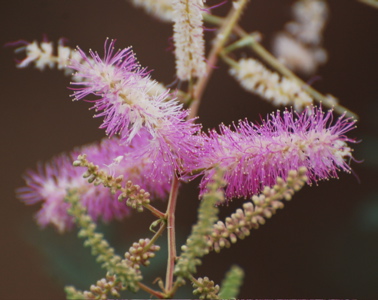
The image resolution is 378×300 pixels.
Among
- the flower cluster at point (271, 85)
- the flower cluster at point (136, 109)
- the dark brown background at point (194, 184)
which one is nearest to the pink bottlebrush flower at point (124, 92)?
the flower cluster at point (136, 109)

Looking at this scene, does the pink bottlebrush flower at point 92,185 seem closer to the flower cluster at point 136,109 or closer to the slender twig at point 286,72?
the flower cluster at point 136,109

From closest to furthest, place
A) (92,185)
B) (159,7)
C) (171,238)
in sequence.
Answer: (171,238), (92,185), (159,7)

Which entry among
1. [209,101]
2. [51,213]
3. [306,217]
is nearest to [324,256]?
[306,217]

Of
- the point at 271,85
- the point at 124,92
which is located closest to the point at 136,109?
the point at 124,92

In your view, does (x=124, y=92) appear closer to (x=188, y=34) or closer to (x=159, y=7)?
(x=188, y=34)

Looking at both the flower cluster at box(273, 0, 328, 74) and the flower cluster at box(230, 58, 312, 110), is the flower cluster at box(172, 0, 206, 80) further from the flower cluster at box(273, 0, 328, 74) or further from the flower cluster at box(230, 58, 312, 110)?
the flower cluster at box(273, 0, 328, 74)

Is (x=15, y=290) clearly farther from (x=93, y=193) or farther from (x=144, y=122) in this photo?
(x=144, y=122)
